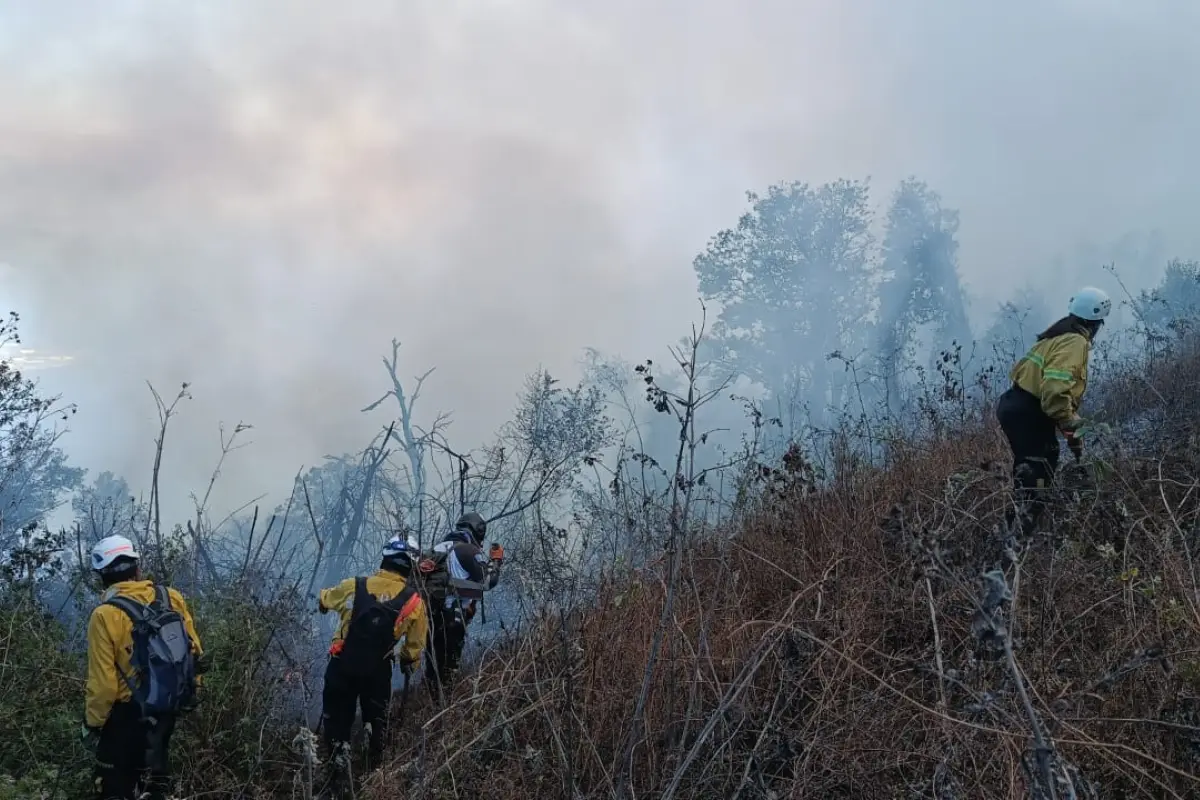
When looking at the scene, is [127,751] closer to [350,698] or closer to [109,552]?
[109,552]

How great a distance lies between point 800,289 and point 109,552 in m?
23.8

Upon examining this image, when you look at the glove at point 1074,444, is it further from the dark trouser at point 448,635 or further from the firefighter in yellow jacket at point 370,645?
the dark trouser at point 448,635

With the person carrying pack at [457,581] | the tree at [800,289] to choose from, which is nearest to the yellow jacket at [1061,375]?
the person carrying pack at [457,581]

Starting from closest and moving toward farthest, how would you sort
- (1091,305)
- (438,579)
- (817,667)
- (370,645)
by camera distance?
(817,667) → (1091,305) → (370,645) → (438,579)

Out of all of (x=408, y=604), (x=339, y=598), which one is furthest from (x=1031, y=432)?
(x=339, y=598)

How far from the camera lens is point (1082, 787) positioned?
2.03m

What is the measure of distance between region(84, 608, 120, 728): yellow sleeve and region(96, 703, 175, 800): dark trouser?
0.26ft

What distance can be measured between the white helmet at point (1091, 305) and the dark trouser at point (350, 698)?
438 centimetres

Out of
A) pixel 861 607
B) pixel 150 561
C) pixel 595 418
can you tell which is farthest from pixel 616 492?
pixel 595 418

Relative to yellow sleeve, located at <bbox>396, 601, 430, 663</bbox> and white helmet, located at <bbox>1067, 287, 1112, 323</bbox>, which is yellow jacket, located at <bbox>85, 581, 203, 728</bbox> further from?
white helmet, located at <bbox>1067, 287, 1112, 323</bbox>

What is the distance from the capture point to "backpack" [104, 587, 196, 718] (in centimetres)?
369

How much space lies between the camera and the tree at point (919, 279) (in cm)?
2612

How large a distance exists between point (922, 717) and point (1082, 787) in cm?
A: 64

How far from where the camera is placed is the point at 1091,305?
4.17 meters
